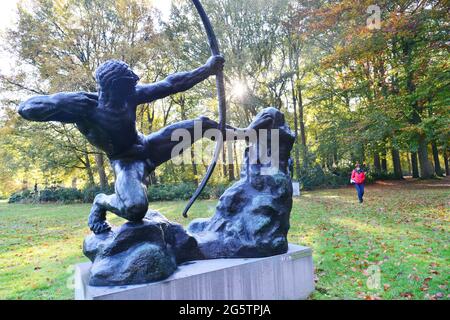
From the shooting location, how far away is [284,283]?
387 centimetres

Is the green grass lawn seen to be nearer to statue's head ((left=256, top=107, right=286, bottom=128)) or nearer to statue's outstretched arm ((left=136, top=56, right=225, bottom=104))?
statue's head ((left=256, top=107, right=286, bottom=128))

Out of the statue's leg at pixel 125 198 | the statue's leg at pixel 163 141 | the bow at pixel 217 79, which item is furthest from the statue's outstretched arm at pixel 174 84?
the statue's leg at pixel 125 198

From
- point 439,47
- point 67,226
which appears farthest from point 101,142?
point 439,47

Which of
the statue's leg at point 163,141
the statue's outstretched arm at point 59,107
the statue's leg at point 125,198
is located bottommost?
the statue's leg at point 125,198

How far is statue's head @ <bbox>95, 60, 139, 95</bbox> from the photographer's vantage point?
10.4 ft

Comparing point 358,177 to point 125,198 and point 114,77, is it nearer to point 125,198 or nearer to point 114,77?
point 125,198

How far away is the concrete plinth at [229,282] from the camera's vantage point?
3.03 m

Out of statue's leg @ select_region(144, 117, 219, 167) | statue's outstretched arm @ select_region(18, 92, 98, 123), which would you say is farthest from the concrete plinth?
statue's outstretched arm @ select_region(18, 92, 98, 123)

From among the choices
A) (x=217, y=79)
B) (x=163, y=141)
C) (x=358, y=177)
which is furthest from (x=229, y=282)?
(x=358, y=177)

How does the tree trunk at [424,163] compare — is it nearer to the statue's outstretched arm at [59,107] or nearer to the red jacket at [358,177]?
the red jacket at [358,177]

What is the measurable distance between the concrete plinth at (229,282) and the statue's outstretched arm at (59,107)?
155 centimetres

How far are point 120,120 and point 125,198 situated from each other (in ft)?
2.50

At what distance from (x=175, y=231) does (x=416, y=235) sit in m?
5.51

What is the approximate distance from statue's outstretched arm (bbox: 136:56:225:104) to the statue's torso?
200mm
